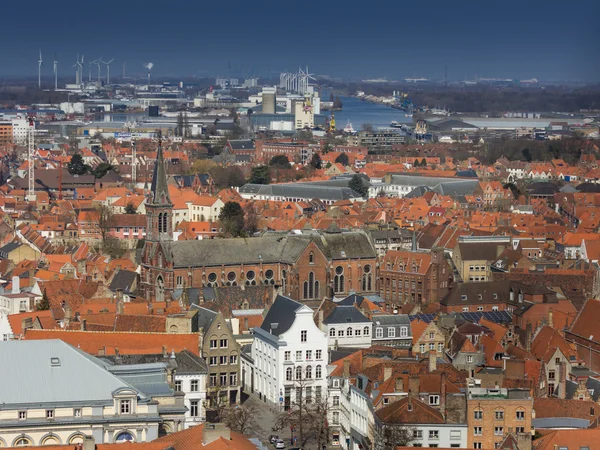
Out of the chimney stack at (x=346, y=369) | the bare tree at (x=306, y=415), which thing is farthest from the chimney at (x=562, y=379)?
the bare tree at (x=306, y=415)

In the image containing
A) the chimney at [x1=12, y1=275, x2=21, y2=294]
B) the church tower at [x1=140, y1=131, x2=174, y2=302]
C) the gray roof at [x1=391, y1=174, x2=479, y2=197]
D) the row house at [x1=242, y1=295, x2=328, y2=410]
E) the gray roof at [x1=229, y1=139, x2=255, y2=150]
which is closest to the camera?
the row house at [x1=242, y1=295, x2=328, y2=410]

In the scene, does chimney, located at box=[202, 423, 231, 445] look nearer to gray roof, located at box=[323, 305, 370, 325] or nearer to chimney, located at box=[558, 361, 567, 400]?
chimney, located at box=[558, 361, 567, 400]

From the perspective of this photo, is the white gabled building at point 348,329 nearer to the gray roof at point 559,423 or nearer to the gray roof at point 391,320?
the gray roof at point 391,320

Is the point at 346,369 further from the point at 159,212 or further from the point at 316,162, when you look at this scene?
the point at 316,162

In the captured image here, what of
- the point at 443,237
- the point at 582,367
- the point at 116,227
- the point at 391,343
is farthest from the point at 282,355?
the point at 116,227

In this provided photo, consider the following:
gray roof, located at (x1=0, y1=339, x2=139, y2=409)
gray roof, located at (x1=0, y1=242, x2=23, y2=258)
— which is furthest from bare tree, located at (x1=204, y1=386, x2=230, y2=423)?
gray roof, located at (x1=0, y1=242, x2=23, y2=258)

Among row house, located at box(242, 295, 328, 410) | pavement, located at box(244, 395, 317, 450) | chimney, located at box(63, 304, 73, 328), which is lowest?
pavement, located at box(244, 395, 317, 450)

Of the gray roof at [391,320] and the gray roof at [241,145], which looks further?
the gray roof at [241,145]
